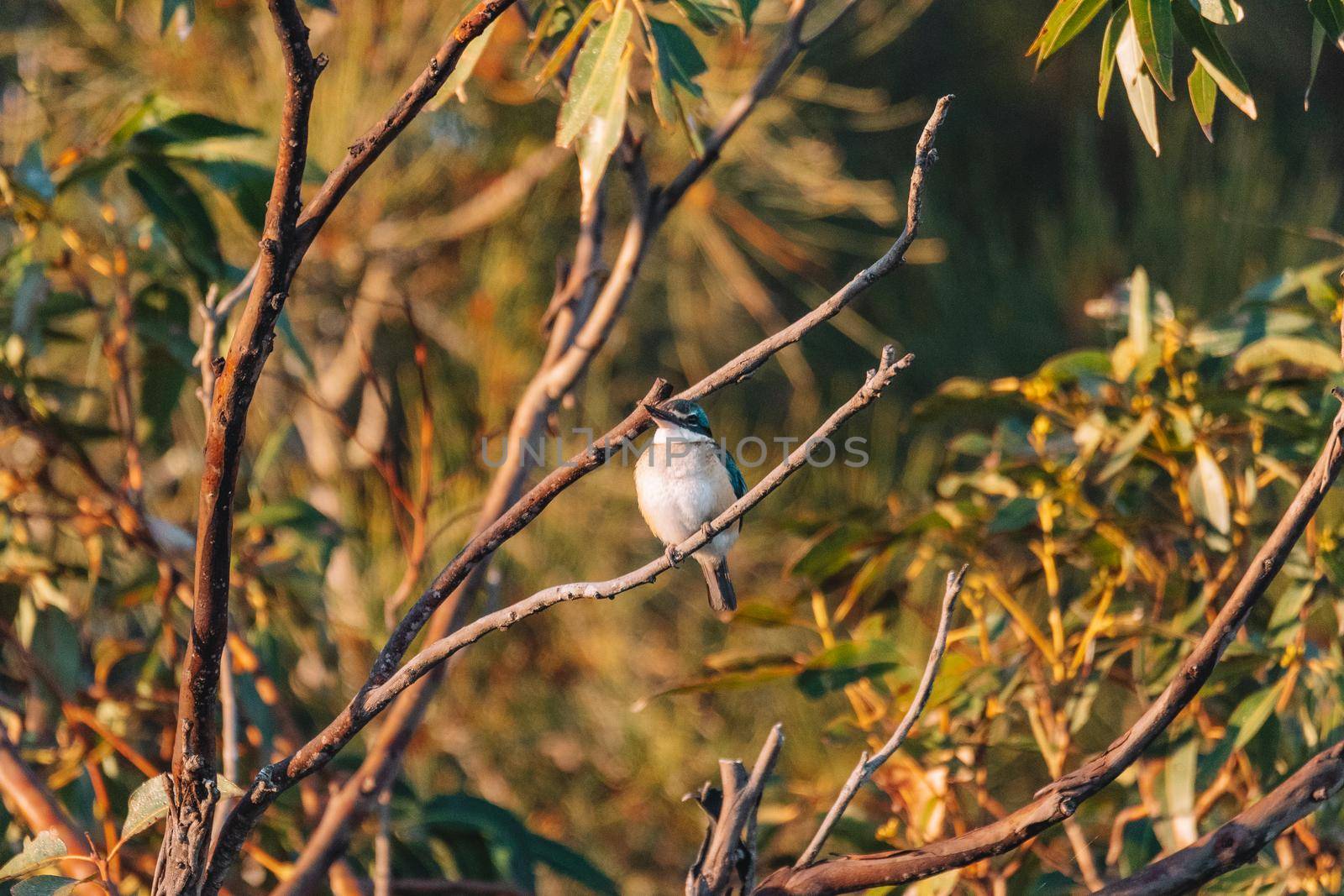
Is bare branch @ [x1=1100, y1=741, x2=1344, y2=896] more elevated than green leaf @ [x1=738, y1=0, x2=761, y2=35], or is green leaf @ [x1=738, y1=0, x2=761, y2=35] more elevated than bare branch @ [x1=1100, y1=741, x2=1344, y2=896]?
green leaf @ [x1=738, y1=0, x2=761, y2=35]

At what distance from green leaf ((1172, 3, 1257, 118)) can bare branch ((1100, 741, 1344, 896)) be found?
36.1 inches

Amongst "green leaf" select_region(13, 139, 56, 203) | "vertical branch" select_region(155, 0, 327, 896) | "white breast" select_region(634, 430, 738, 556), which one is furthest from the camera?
"white breast" select_region(634, 430, 738, 556)

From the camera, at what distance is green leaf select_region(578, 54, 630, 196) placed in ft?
5.55

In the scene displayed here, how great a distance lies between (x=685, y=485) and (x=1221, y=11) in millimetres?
1787

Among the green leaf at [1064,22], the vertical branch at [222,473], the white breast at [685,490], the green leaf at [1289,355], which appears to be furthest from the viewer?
the white breast at [685,490]

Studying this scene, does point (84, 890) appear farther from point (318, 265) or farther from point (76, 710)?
point (318, 265)

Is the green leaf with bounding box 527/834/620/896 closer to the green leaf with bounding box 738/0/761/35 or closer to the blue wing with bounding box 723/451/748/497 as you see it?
the blue wing with bounding box 723/451/748/497

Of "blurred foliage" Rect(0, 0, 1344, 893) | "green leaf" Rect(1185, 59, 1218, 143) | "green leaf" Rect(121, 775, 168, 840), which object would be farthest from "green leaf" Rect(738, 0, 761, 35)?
"green leaf" Rect(121, 775, 168, 840)

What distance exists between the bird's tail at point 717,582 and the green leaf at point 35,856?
6.20ft

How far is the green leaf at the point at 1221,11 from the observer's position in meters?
1.57

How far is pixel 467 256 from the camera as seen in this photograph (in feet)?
16.9

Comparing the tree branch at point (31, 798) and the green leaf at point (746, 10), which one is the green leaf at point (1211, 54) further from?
the tree branch at point (31, 798)

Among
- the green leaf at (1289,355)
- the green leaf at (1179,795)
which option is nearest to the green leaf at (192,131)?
the green leaf at (1289,355)

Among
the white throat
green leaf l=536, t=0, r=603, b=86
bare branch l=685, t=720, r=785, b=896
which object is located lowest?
bare branch l=685, t=720, r=785, b=896
